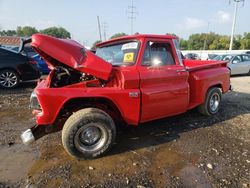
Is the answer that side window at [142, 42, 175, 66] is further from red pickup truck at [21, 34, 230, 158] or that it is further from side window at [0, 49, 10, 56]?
side window at [0, 49, 10, 56]

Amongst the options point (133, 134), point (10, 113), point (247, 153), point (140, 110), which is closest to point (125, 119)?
point (140, 110)

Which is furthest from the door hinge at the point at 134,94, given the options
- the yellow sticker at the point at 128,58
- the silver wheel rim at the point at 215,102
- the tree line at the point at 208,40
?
A: the tree line at the point at 208,40

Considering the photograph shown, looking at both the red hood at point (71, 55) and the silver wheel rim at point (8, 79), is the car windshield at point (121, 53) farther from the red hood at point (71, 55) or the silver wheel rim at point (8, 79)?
the silver wheel rim at point (8, 79)

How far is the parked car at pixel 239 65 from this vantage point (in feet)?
48.6

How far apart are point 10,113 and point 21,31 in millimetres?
99988

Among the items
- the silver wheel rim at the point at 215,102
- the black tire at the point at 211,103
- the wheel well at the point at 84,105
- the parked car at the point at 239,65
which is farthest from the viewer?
the parked car at the point at 239,65

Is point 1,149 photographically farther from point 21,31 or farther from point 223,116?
point 21,31

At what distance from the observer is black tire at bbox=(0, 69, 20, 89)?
8.94 m

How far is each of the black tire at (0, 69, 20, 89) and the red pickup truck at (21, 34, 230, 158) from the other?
526 centimetres

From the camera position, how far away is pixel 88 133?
13.0 ft

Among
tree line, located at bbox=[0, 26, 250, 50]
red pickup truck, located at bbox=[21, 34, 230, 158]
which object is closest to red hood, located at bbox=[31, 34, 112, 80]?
red pickup truck, located at bbox=[21, 34, 230, 158]

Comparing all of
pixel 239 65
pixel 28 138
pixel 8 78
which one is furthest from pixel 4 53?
pixel 239 65

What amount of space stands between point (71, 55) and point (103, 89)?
0.75m

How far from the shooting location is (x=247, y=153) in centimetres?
417
